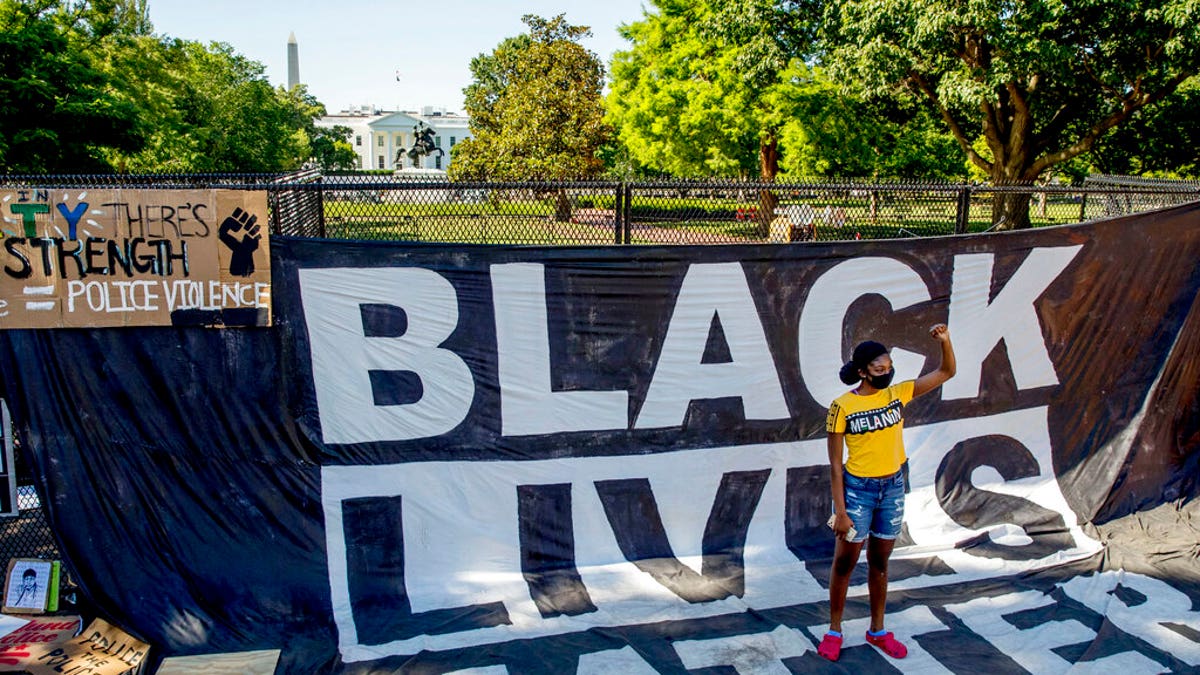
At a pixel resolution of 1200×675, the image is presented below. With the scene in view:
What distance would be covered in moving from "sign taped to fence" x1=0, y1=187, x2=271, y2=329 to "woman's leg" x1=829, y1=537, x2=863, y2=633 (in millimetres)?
3132

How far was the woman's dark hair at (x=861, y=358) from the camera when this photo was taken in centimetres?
395

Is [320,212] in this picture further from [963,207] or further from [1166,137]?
[1166,137]

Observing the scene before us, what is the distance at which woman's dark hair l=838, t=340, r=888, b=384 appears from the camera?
395cm

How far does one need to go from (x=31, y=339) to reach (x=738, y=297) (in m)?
3.72

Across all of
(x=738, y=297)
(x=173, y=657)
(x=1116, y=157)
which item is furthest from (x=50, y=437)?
(x=1116, y=157)

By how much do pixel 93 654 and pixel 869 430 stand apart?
149 inches

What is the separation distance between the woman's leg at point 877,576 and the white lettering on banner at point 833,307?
1.18 m

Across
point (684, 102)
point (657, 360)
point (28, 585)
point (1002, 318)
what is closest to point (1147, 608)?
point (1002, 318)

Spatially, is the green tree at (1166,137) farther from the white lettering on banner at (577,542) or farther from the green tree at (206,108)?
the green tree at (206,108)

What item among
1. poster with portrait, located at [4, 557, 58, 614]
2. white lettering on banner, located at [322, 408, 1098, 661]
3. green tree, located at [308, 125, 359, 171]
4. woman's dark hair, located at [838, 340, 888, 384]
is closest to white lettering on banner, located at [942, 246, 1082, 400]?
white lettering on banner, located at [322, 408, 1098, 661]

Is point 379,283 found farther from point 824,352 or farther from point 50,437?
point 824,352

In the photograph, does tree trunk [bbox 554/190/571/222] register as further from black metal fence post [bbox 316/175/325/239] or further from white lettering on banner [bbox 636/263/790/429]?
black metal fence post [bbox 316/175/325/239]

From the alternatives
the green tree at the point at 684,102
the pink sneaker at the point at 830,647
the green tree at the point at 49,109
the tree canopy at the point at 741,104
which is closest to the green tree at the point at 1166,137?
the tree canopy at the point at 741,104

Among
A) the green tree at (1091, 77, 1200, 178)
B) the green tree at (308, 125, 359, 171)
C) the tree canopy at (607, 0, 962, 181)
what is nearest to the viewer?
the green tree at (1091, 77, 1200, 178)
